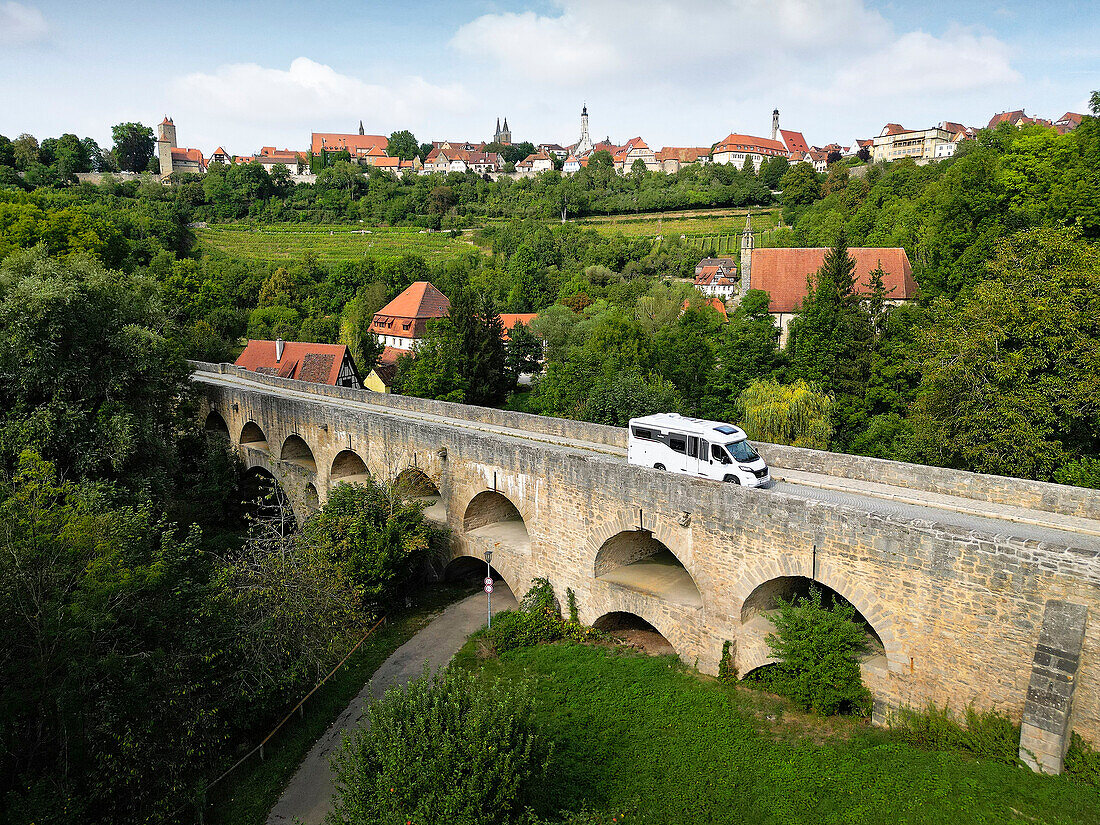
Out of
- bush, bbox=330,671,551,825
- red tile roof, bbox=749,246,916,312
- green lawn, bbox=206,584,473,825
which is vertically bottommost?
green lawn, bbox=206,584,473,825

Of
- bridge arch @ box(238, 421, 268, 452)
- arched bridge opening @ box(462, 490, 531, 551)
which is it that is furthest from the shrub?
bridge arch @ box(238, 421, 268, 452)

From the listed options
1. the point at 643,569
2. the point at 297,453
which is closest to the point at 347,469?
the point at 297,453

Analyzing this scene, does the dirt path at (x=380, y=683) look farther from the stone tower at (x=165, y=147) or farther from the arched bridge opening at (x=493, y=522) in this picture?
the stone tower at (x=165, y=147)

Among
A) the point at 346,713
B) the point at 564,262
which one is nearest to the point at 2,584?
the point at 346,713

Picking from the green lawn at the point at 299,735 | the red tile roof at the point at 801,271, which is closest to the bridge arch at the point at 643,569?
the green lawn at the point at 299,735

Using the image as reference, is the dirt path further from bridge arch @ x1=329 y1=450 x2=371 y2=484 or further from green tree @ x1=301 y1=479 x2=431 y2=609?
bridge arch @ x1=329 y1=450 x2=371 y2=484

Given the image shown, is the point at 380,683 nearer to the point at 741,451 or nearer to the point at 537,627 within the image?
the point at 537,627
